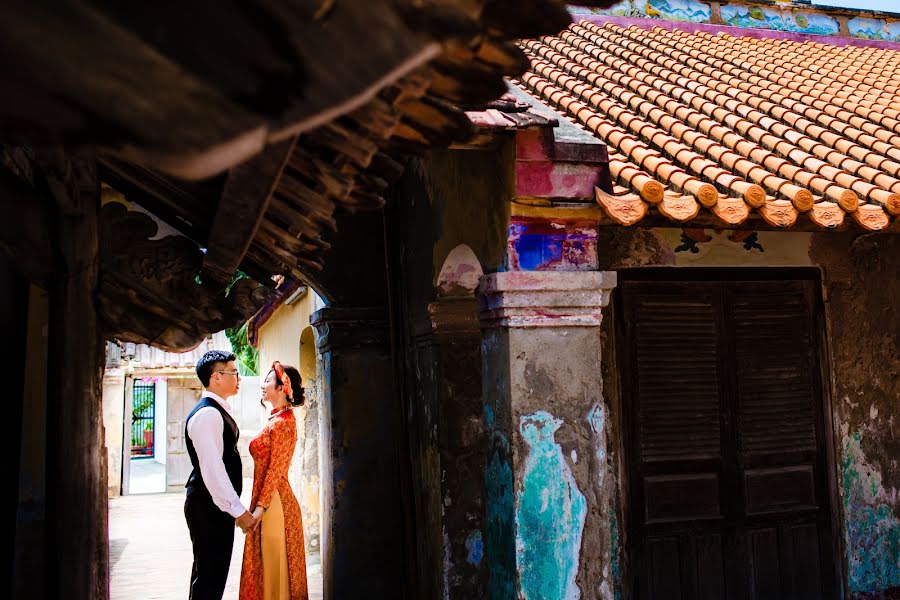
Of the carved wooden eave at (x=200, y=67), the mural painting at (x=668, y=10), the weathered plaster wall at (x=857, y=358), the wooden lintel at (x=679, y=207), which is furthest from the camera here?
the mural painting at (x=668, y=10)

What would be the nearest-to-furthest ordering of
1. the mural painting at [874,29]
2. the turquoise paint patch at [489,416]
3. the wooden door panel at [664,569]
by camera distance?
the turquoise paint patch at [489,416], the wooden door panel at [664,569], the mural painting at [874,29]

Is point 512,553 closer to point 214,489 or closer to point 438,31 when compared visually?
point 214,489

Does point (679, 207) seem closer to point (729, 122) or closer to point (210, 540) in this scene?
point (729, 122)

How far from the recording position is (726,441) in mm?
5754

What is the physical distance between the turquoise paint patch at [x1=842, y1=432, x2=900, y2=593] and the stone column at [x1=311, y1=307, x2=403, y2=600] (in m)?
3.19

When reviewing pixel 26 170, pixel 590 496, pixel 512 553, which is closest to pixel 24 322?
pixel 26 170

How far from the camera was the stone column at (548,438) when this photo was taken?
157 inches

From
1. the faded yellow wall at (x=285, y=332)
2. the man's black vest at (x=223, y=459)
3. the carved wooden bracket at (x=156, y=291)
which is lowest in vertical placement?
the man's black vest at (x=223, y=459)

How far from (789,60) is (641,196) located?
4.90 m

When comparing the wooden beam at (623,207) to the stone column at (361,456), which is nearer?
the wooden beam at (623,207)

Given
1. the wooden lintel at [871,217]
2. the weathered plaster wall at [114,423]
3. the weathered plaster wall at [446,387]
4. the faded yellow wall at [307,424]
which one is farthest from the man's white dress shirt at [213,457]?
the weathered plaster wall at [114,423]

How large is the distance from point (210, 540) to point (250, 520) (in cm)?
26

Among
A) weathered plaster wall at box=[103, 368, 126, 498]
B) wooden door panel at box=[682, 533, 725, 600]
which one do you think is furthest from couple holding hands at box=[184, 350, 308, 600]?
weathered plaster wall at box=[103, 368, 126, 498]

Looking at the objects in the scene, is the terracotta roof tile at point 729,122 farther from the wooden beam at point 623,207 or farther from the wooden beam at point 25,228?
the wooden beam at point 25,228
